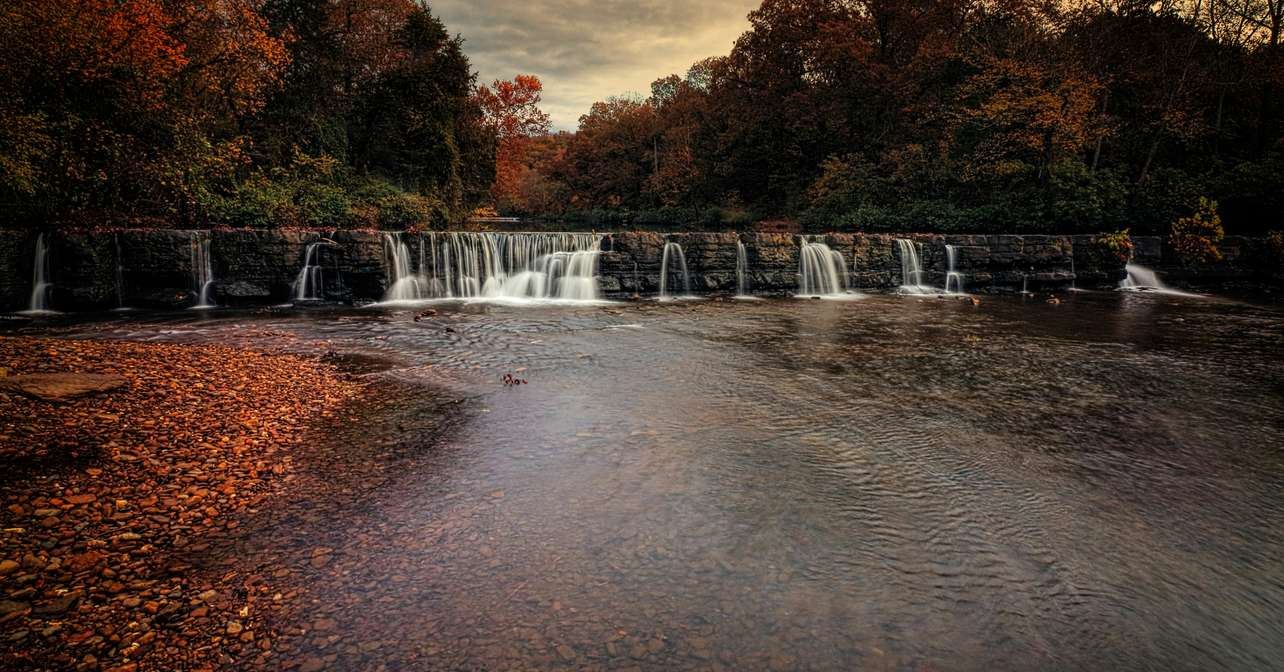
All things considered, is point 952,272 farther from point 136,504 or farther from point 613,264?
point 136,504

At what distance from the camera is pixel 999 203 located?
26094 millimetres

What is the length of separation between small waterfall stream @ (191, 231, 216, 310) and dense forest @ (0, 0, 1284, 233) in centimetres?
211

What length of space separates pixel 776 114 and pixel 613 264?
2623 cm

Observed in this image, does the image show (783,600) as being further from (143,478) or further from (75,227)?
(75,227)

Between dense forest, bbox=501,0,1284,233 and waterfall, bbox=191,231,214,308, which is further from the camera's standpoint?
dense forest, bbox=501,0,1284,233

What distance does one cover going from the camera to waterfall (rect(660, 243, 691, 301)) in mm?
18469

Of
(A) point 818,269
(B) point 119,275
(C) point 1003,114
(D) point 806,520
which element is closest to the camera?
(D) point 806,520

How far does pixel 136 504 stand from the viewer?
3.76 m

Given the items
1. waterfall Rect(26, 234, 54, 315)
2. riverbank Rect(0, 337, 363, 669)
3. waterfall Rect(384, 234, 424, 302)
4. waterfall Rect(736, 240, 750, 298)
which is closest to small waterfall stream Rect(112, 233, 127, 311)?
waterfall Rect(26, 234, 54, 315)

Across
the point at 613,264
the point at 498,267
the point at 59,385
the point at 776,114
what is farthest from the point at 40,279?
the point at 776,114

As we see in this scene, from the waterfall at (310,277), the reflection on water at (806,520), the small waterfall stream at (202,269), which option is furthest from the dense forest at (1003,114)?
the small waterfall stream at (202,269)

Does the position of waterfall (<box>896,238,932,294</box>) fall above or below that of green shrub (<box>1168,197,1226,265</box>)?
below

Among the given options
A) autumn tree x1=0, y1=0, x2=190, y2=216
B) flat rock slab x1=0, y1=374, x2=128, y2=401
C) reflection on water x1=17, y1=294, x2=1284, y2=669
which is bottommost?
reflection on water x1=17, y1=294, x2=1284, y2=669

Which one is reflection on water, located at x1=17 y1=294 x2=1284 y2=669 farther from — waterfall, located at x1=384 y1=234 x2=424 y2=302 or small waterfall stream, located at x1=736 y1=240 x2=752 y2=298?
small waterfall stream, located at x1=736 y1=240 x2=752 y2=298
